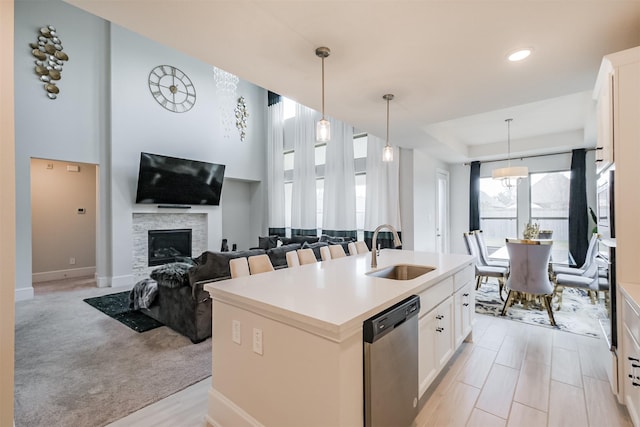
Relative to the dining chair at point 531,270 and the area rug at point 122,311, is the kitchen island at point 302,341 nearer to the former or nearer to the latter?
the dining chair at point 531,270

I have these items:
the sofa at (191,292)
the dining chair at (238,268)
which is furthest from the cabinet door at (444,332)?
the sofa at (191,292)

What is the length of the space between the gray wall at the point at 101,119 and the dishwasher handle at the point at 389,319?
564cm

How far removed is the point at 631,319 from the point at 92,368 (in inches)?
154

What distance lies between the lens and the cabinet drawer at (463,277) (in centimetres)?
248

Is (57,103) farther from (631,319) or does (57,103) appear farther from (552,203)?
(552,203)

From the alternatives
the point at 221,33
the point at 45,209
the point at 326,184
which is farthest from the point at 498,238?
the point at 45,209

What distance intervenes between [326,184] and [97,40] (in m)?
5.12

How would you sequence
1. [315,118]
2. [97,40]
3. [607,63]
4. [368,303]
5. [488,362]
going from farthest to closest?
[315,118] → [97,40] → [488,362] → [607,63] → [368,303]

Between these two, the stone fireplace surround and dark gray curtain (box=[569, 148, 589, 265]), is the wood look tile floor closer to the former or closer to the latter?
dark gray curtain (box=[569, 148, 589, 265])

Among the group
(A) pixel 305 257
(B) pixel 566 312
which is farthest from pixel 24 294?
(B) pixel 566 312

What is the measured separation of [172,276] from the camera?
3127mm

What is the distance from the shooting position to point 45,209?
5750mm

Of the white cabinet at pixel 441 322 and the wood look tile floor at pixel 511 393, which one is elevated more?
the white cabinet at pixel 441 322

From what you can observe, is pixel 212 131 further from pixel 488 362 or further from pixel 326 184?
pixel 488 362
